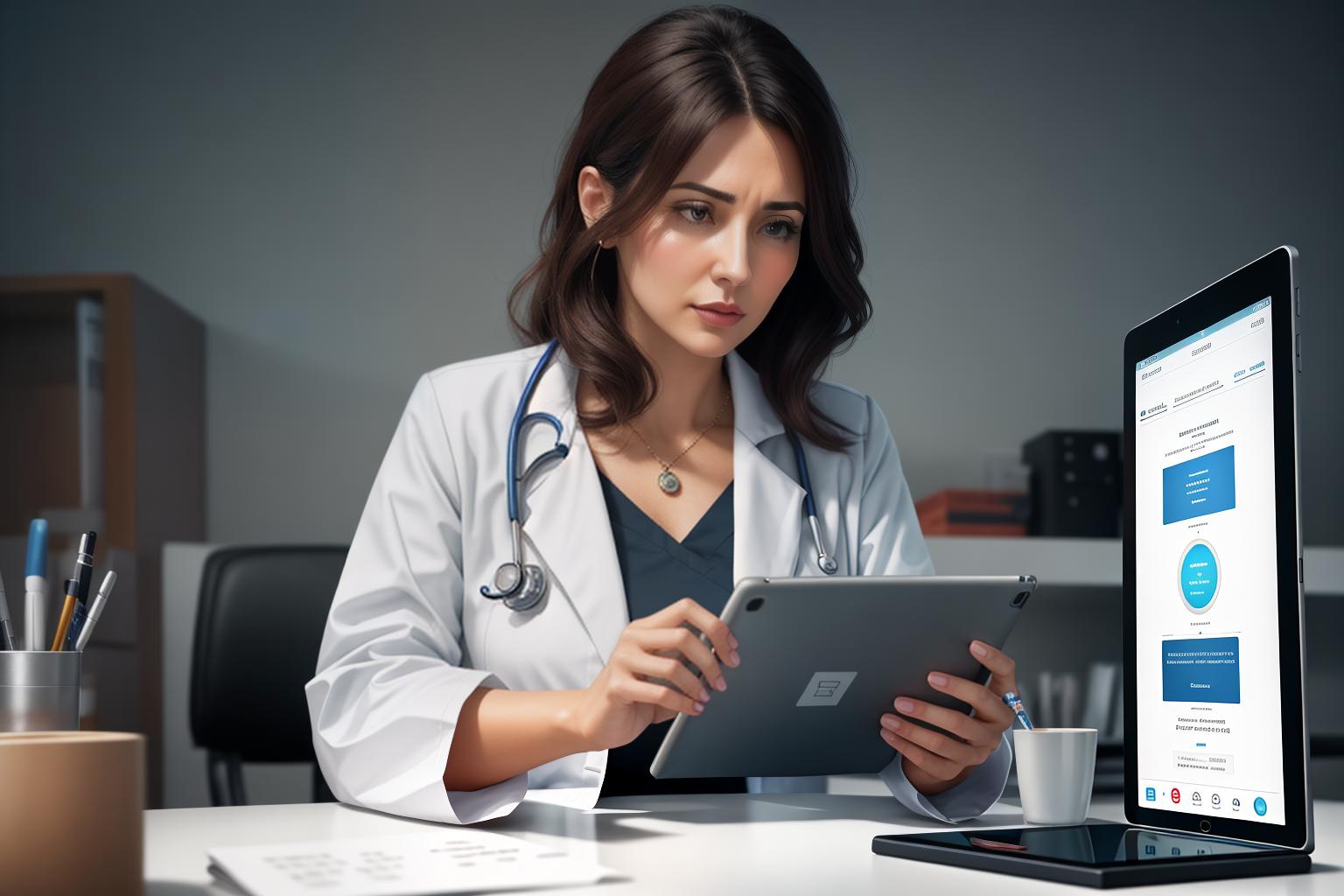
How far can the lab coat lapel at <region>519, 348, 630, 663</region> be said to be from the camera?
1352 mm

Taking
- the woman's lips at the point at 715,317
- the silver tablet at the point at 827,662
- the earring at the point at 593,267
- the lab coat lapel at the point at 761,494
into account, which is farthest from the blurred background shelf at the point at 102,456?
the silver tablet at the point at 827,662

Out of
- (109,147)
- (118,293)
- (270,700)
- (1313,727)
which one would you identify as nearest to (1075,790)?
(270,700)

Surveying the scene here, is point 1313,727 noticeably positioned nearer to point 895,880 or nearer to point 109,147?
point 895,880

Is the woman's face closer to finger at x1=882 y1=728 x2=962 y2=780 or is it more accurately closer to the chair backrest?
finger at x1=882 y1=728 x2=962 y2=780

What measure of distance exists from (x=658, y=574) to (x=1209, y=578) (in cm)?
72

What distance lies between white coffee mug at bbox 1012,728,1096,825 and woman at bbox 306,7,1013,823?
7 centimetres

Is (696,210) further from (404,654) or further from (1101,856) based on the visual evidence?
(1101,856)

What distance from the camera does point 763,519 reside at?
1468 millimetres

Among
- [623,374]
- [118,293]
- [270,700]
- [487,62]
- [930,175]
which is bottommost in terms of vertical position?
[270,700]

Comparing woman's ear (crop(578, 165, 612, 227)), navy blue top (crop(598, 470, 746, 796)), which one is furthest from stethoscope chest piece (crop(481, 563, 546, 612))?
woman's ear (crop(578, 165, 612, 227))

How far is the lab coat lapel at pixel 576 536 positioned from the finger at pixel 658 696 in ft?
1.13

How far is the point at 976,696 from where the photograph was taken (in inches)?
41.8

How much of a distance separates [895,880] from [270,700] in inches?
53.5

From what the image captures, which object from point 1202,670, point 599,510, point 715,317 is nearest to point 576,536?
point 599,510
